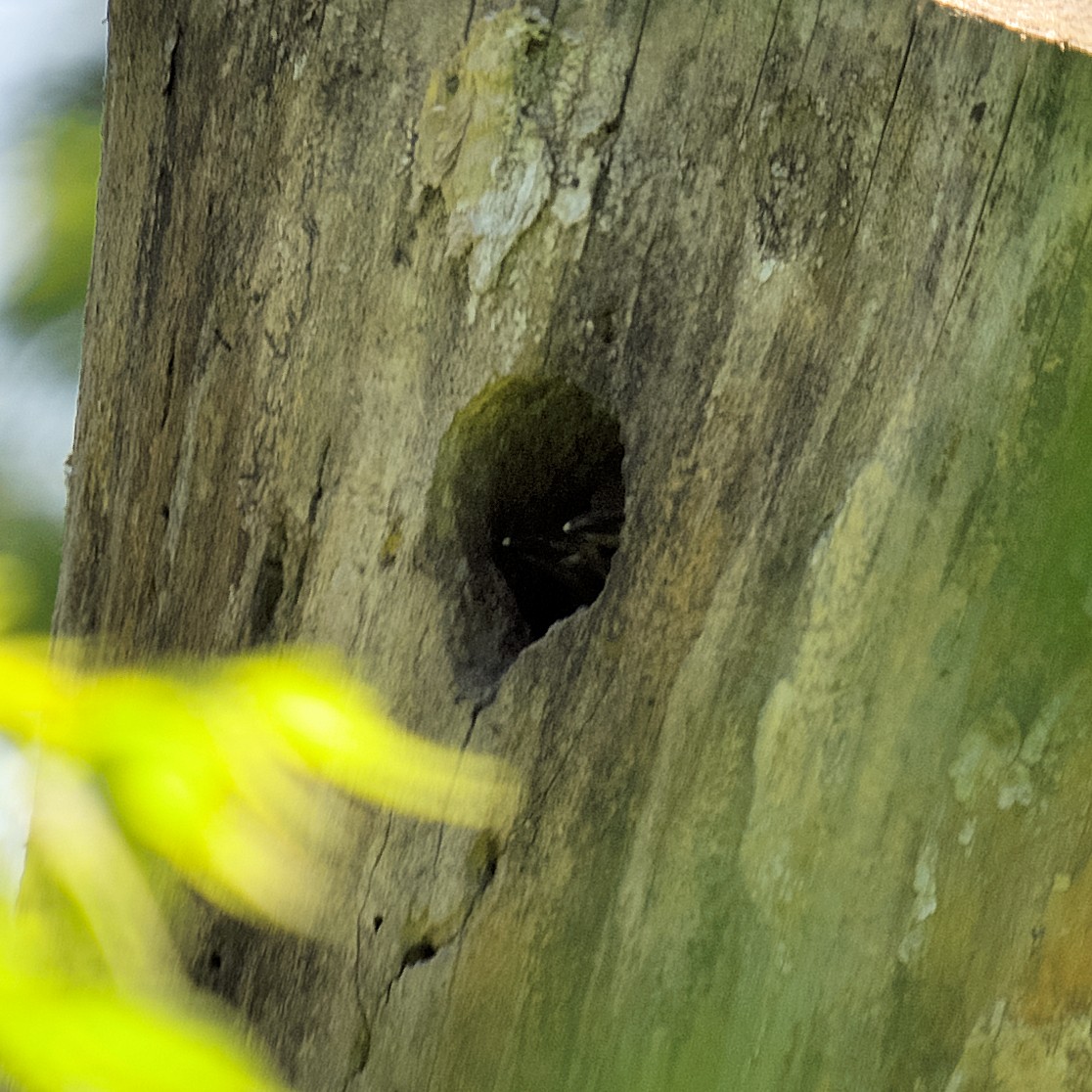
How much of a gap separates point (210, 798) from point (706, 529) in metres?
0.48

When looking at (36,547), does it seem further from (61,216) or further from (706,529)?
(706,529)

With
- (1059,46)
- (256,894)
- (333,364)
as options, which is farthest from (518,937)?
(1059,46)

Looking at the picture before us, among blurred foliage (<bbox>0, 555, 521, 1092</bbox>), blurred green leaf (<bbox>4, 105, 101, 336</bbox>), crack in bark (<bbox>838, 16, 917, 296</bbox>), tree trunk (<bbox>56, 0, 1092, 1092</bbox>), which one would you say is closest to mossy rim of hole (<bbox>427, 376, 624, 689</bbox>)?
tree trunk (<bbox>56, 0, 1092, 1092</bbox>)

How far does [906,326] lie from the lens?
1.07m

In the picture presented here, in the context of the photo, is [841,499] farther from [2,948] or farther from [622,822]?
[2,948]

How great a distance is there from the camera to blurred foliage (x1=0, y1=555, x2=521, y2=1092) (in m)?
1.11

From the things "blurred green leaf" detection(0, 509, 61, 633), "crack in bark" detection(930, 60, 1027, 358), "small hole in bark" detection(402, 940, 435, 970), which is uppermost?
"crack in bark" detection(930, 60, 1027, 358)

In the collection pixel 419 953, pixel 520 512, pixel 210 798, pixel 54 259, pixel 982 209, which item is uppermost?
pixel 982 209

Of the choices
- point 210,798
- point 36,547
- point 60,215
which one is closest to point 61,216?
point 60,215

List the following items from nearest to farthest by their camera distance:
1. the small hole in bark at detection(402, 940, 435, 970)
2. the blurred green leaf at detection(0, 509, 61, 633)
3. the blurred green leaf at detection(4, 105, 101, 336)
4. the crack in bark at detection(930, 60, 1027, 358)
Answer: the crack in bark at detection(930, 60, 1027, 358) < the small hole in bark at detection(402, 940, 435, 970) < the blurred green leaf at detection(4, 105, 101, 336) < the blurred green leaf at detection(0, 509, 61, 633)

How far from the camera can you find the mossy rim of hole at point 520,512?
124 cm

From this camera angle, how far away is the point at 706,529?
3.66ft

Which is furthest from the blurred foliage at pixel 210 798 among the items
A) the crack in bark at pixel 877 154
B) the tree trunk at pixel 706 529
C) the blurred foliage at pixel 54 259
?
the crack in bark at pixel 877 154

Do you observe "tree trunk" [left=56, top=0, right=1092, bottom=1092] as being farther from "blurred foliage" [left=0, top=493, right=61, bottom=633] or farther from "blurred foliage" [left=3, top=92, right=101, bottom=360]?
"blurred foliage" [left=0, top=493, right=61, bottom=633]
